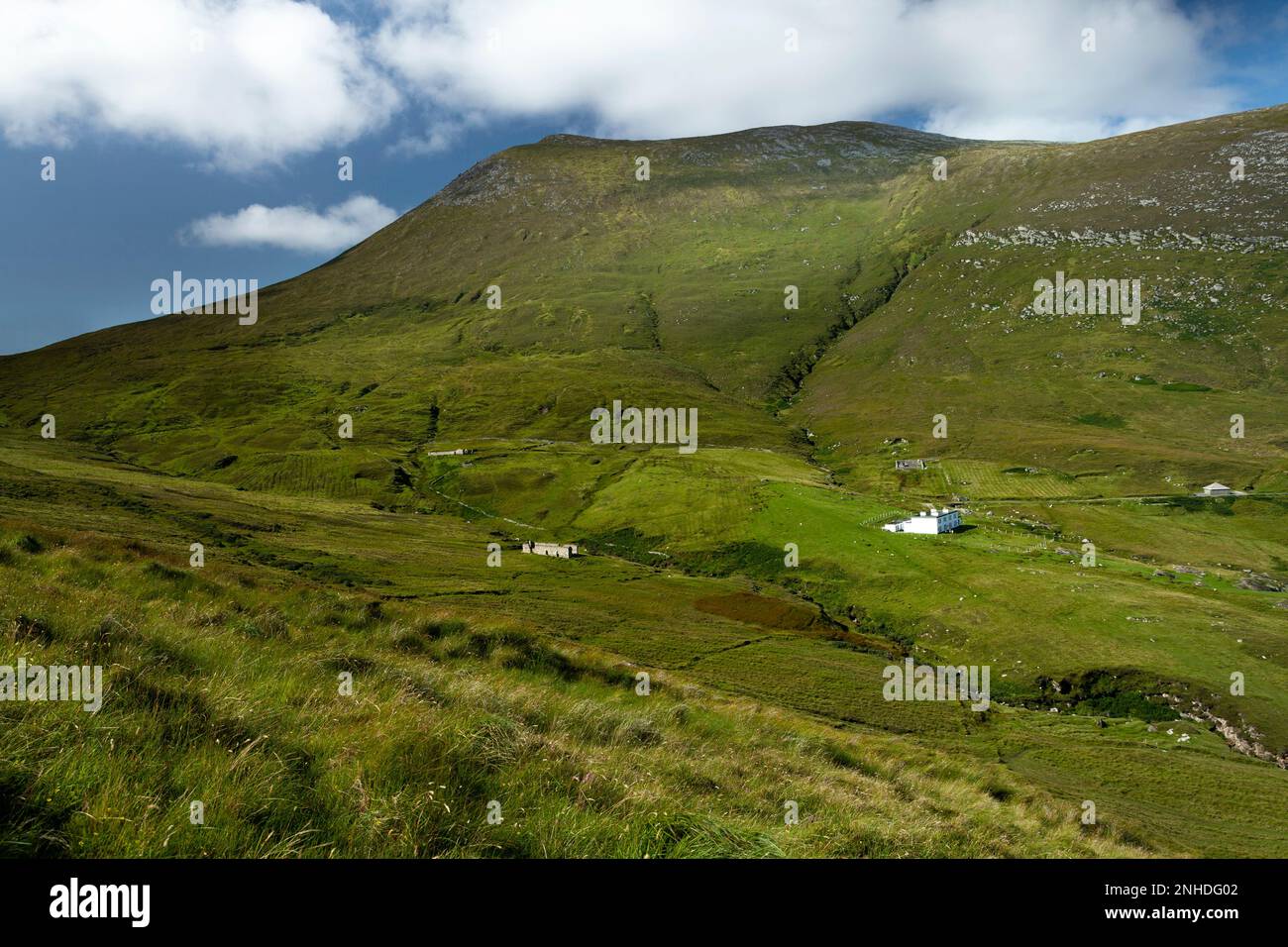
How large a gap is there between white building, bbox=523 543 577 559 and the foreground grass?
66562 millimetres

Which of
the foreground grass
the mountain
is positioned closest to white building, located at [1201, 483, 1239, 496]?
the mountain

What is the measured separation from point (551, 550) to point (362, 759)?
80.1 m

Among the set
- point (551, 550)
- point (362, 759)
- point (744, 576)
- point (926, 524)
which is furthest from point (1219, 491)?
point (362, 759)

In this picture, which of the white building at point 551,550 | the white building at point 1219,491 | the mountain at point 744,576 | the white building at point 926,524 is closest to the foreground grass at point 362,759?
the mountain at point 744,576

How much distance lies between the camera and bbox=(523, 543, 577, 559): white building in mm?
82938

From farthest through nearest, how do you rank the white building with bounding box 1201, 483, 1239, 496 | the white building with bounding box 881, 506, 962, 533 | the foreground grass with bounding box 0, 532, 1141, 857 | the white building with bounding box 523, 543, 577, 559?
1. the white building with bounding box 1201, 483, 1239, 496
2. the white building with bounding box 881, 506, 962, 533
3. the white building with bounding box 523, 543, 577, 559
4. the foreground grass with bounding box 0, 532, 1141, 857

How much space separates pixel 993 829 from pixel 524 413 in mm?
169434

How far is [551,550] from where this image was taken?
85.5 metres

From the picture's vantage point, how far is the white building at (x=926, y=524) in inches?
3398

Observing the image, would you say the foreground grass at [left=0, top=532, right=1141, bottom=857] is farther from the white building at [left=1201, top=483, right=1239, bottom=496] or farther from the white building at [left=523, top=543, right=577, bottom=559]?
the white building at [left=1201, top=483, right=1239, bottom=496]

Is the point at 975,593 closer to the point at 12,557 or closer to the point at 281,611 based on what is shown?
the point at 281,611

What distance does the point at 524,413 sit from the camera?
176 metres
